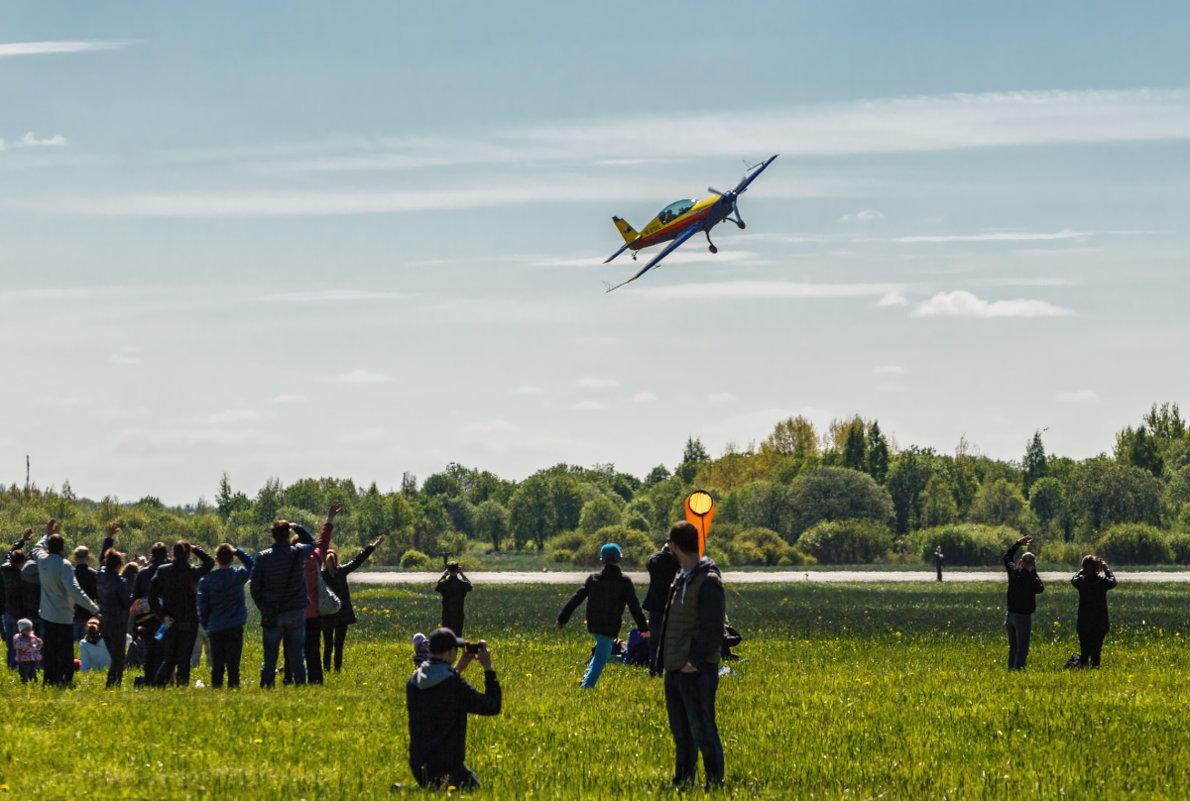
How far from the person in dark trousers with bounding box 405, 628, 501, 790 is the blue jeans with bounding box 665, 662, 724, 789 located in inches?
63.6

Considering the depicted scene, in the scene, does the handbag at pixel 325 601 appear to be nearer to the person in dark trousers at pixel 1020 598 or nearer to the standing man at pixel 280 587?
the standing man at pixel 280 587

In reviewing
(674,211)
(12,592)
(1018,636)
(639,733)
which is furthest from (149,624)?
(674,211)

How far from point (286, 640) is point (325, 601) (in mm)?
1081

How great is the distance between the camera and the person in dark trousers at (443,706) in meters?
10.1

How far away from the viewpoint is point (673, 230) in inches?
1969

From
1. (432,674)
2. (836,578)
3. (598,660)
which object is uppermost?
(432,674)

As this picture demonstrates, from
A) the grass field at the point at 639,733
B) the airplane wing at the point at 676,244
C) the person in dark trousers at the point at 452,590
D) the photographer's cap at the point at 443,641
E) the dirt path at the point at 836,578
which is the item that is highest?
the airplane wing at the point at 676,244

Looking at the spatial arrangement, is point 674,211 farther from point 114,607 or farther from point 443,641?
point 443,641

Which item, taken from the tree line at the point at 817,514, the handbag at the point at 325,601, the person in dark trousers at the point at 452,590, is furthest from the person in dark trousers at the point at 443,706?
the tree line at the point at 817,514

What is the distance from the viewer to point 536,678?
20344mm

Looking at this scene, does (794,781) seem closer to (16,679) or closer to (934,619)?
(16,679)

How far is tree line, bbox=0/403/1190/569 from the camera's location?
10581 cm

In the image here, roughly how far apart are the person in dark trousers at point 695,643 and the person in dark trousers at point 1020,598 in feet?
32.5

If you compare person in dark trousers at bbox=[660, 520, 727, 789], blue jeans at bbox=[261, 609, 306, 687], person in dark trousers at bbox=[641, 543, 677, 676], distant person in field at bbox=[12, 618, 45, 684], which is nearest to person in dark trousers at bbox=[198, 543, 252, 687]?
blue jeans at bbox=[261, 609, 306, 687]
